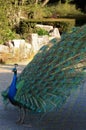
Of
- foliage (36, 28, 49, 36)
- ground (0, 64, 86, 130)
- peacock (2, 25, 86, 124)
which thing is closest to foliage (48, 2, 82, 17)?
foliage (36, 28, 49, 36)

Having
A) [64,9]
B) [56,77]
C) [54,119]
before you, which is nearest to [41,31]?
[54,119]

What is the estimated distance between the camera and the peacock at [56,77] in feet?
18.4

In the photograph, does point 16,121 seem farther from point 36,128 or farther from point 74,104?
point 74,104

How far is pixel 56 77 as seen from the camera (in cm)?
574

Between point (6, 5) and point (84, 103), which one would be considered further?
point (6, 5)

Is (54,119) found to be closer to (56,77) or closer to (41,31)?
(56,77)

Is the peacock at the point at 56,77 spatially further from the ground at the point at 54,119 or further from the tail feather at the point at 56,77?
the ground at the point at 54,119

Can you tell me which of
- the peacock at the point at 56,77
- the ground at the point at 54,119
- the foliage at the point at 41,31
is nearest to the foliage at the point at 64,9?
the foliage at the point at 41,31

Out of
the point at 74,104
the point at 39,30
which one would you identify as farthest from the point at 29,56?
the point at 74,104

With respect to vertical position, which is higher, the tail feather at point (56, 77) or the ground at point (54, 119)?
the tail feather at point (56, 77)

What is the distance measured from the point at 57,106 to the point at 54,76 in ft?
1.44

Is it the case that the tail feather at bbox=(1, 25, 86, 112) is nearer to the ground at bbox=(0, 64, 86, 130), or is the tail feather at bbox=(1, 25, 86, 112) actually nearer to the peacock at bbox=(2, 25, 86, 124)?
the peacock at bbox=(2, 25, 86, 124)

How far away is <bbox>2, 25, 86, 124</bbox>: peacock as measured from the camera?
5.61 metres

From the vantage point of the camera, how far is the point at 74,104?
24.8ft
